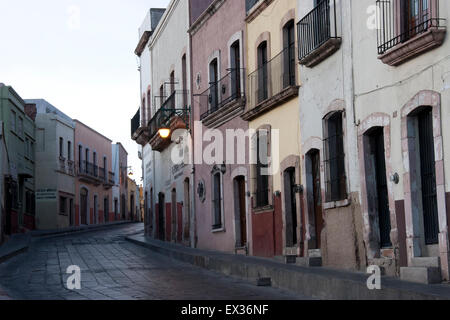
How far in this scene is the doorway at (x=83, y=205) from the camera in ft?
180

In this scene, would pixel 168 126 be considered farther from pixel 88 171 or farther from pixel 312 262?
pixel 88 171

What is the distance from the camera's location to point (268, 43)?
1959 cm

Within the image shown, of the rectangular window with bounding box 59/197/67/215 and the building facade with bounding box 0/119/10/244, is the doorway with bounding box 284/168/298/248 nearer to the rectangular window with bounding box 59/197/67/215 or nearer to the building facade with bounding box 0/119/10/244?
the building facade with bounding box 0/119/10/244

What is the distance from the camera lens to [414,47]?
39.8 ft

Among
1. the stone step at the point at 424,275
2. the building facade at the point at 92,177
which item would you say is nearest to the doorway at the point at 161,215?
the building facade at the point at 92,177

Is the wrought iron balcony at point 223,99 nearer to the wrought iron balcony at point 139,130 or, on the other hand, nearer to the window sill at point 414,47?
the window sill at point 414,47

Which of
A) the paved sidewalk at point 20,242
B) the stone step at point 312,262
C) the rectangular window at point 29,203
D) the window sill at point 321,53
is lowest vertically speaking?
the stone step at point 312,262

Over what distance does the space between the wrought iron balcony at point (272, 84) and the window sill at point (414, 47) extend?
4701 millimetres

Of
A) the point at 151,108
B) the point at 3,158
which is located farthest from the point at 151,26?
the point at 3,158

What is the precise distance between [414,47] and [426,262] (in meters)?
3.34

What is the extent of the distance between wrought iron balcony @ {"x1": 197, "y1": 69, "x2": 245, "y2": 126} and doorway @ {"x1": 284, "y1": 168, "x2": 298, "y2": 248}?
3.49 meters

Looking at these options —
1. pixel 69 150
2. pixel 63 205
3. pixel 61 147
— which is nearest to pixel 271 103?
pixel 61 147

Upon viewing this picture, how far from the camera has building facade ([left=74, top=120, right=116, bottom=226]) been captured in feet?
177
